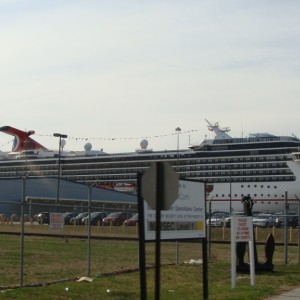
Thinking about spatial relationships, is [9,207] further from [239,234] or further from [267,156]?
[239,234]

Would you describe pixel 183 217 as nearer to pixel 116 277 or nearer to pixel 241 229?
pixel 241 229

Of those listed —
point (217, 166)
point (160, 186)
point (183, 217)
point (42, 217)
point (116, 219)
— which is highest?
point (217, 166)

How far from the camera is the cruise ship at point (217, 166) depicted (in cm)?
8356

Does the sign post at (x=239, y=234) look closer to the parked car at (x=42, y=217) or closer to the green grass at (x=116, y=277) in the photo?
the green grass at (x=116, y=277)

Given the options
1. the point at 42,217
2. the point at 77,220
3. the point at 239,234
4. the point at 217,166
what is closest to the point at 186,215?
the point at 239,234

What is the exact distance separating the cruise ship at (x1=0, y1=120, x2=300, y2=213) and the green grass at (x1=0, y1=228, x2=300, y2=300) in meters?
52.7

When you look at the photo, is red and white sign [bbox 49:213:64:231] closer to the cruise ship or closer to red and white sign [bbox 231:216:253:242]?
red and white sign [bbox 231:216:253:242]

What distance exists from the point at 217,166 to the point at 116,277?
73201 mm

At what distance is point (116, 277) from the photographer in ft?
57.5

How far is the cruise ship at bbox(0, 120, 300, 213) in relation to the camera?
83.6 m

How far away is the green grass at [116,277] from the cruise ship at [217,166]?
5271 centimetres

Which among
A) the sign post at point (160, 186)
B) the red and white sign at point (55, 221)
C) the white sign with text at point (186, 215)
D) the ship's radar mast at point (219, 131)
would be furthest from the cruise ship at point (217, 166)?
the sign post at point (160, 186)

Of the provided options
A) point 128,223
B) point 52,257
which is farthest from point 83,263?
point 128,223

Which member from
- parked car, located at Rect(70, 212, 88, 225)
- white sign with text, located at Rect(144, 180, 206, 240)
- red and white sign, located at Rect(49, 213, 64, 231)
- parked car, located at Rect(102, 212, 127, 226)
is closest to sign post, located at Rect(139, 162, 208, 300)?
white sign with text, located at Rect(144, 180, 206, 240)
